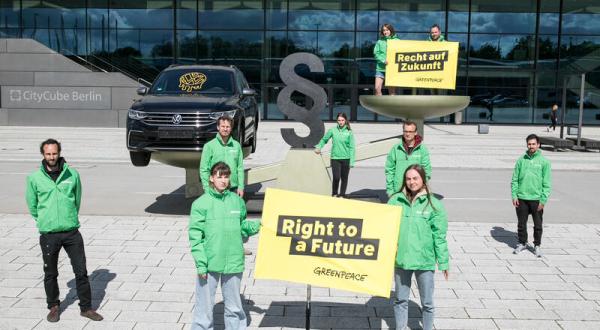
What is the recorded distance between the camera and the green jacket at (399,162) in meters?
7.51

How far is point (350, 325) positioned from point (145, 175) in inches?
410

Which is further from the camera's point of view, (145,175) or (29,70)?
(29,70)

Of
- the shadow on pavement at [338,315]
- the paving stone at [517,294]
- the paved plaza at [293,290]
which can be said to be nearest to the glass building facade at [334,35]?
the paved plaza at [293,290]

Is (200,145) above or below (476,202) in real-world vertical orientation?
above

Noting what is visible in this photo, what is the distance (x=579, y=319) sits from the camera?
5723 mm

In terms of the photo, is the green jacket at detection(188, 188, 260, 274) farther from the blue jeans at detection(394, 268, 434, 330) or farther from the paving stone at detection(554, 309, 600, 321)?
the paving stone at detection(554, 309, 600, 321)

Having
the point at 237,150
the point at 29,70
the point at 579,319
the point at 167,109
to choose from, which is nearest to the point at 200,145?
the point at 167,109

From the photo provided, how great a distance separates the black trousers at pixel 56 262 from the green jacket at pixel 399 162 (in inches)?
147

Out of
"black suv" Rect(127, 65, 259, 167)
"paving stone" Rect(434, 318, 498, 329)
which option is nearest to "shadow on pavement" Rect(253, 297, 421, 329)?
"paving stone" Rect(434, 318, 498, 329)

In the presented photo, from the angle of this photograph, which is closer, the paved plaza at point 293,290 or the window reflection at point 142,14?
the paved plaza at point 293,290

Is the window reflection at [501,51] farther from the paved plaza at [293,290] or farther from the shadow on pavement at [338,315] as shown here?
the shadow on pavement at [338,315]

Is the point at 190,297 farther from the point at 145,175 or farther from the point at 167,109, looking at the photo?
the point at 145,175

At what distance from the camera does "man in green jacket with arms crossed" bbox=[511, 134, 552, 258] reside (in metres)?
7.86

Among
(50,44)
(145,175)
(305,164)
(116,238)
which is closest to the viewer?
(116,238)
